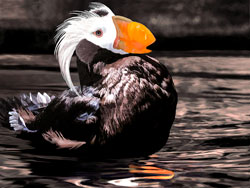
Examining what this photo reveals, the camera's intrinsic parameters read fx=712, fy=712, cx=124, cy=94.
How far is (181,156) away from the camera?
313cm

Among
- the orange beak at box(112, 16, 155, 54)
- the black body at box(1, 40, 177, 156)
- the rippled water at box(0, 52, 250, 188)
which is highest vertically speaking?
the orange beak at box(112, 16, 155, 54)

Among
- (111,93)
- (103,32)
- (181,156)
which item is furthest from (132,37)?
(181,156)

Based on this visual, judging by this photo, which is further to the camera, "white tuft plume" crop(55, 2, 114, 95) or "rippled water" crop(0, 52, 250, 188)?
"white tuft plume" crop(55, 2, 114, 95)

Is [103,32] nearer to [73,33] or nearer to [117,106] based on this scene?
[73,33]

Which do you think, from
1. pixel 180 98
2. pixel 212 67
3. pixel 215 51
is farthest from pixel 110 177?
pixel 215 51

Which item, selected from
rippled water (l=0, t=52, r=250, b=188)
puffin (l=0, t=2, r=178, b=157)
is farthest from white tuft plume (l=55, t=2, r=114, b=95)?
rippled water (l=0, t=52, r=250, b=188)

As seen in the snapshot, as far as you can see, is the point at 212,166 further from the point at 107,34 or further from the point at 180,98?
the point at 180,98

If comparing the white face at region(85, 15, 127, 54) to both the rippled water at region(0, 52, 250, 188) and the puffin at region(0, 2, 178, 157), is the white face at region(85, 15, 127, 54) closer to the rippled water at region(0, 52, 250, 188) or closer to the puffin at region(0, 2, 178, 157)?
the puffin at region(0, 2, 178, 157)

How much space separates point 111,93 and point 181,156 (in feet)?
1.36

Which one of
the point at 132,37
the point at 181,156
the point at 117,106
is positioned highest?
the point at 132,37

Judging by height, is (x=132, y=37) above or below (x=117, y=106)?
above

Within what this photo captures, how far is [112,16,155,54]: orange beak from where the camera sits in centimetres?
310

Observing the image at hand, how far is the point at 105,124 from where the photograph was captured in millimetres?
3096

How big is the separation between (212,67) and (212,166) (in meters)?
2.89
